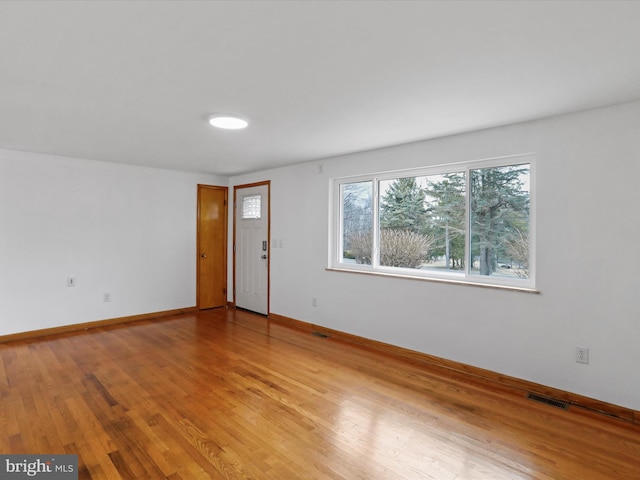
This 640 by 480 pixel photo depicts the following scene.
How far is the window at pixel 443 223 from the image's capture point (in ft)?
10.5

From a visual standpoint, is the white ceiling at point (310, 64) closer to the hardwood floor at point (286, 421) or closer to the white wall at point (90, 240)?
the white wall at point (90, 240)

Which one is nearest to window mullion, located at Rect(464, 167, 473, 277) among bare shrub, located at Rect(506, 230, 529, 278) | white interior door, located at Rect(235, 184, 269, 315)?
bare shrub, located at Rect(506, 230, 529, 278)

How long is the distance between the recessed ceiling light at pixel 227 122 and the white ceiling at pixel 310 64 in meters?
0.09

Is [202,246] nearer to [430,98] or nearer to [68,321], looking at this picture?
[68,321]

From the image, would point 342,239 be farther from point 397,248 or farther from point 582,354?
point 582,354

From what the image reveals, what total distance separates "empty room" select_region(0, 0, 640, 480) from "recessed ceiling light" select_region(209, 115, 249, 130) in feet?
0.09

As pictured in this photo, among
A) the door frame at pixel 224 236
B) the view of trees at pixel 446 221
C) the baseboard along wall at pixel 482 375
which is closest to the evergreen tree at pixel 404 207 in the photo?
the view of trees at pixel 446 221

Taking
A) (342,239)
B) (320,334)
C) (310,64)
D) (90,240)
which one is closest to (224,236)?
(90,240)

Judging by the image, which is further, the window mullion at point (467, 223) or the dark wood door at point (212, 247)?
the dark wood door at point (212, 247)

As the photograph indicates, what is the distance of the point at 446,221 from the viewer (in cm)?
369

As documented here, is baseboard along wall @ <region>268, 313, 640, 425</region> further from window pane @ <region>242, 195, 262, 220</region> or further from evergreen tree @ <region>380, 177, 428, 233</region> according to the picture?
window pane @ <region>242, 195, 262, 220</region>

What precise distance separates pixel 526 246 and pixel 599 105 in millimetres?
1211

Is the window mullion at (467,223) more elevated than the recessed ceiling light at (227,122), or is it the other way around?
the recessed ceiling light at (227,122)

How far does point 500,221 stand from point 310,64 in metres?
2.31
